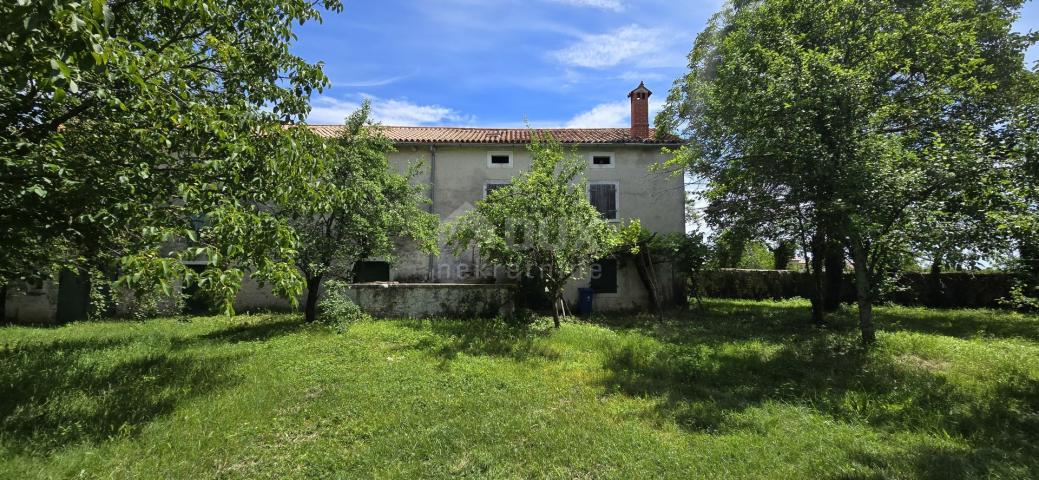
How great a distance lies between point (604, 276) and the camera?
14328mm

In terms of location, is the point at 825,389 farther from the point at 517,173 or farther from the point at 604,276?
the point at 517,173

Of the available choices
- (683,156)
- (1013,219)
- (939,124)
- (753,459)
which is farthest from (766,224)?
(753,459)

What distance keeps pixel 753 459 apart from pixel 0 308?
19.1m

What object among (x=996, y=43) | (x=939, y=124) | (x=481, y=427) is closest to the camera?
(x=481, y=427)

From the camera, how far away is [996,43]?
11.0 m

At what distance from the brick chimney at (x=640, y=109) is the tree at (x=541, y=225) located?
23.5 feet

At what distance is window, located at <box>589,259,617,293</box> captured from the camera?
1430cm

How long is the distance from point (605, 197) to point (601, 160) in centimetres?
132

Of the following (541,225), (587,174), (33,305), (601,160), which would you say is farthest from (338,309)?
(33,305)

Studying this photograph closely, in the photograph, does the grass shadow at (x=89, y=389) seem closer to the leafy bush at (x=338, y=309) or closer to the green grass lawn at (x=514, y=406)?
the green grass lawn at (x=514, y=406)

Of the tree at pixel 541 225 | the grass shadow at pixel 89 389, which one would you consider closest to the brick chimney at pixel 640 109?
the tree at pixel 541 225

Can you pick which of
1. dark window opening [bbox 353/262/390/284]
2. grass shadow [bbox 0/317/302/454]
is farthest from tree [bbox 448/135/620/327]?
dark window opening [bbox 353/262/390/284]

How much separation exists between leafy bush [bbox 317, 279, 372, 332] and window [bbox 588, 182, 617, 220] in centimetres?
841

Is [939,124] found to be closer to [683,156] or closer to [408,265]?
[683,156]
